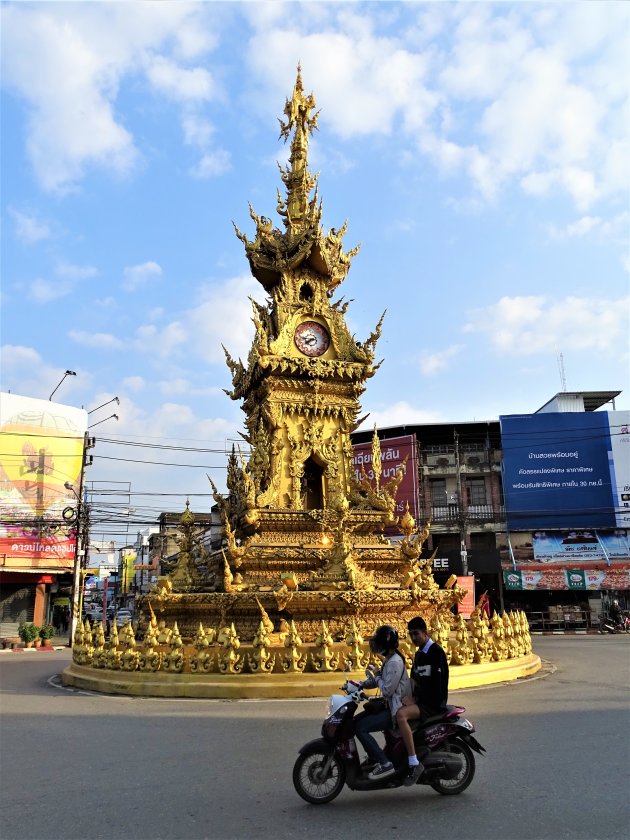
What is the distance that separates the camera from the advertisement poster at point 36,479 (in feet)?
130

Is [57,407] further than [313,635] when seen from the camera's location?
Yes

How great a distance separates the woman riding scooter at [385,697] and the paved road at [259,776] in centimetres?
37

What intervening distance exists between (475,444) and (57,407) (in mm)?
28624

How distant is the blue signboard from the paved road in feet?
102

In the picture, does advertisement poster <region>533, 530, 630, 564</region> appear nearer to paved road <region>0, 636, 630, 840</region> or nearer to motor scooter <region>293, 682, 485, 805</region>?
paved road <region>0, 636, 630, 840</region>

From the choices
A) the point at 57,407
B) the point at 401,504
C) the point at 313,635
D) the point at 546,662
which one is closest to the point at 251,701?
the point at 313,635

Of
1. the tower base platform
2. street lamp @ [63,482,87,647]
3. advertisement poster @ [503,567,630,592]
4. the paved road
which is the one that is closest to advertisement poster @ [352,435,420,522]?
advertisement poster @ [503,567,630,592]

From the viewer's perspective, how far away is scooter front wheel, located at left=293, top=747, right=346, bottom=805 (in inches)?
238

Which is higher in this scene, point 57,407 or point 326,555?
point 57,407

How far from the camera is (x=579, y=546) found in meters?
40.7

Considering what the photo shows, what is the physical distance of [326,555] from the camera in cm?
1571

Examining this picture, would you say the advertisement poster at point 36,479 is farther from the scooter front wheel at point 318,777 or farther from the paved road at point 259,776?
the scooter front wheel at point 318,777

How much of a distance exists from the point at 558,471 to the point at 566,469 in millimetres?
540

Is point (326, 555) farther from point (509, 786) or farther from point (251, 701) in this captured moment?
point (509, 786)
